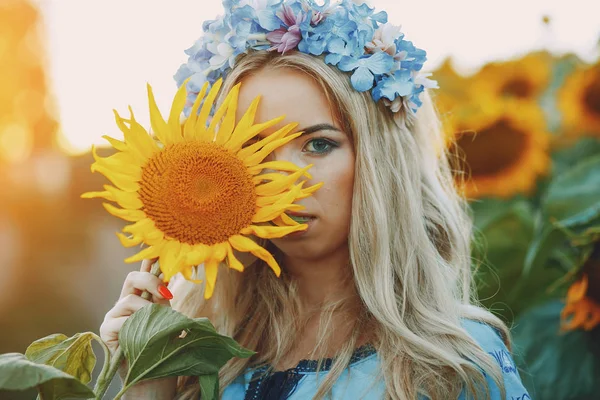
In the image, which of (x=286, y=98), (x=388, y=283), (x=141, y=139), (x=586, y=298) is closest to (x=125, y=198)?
(x=141, y=139)

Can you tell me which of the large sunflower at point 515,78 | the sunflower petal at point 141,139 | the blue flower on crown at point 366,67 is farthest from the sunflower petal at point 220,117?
the large sunflower at point 515,78

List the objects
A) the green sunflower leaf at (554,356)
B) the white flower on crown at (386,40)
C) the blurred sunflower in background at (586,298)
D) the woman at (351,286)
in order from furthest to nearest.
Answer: the green sunflower leaf at (554,356)
the blurred sunflower in background at (586,298)
the white flower on crown at (386,40)
the woman at (351,286)

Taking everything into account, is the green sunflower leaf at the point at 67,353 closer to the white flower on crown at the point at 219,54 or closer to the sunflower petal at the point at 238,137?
the sunflower petal at the point at 238,137

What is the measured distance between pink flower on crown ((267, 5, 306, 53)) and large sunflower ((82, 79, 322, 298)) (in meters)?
A: 0.46

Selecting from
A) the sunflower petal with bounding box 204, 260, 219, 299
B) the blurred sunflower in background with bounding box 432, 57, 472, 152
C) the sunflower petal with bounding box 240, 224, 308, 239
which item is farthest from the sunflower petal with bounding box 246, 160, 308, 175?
the blurred sunflower in background with bounding box 432, 57, 472, 152

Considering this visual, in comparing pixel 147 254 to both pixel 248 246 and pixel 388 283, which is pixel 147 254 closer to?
pixel 248 246

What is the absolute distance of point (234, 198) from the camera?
5.28 feet

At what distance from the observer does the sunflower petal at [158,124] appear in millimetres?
1602

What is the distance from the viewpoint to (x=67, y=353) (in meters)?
1.64

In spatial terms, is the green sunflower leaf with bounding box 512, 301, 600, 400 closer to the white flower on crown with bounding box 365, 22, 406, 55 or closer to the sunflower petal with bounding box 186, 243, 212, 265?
the white flower on crown with bounding box 365, 22, 406, 55

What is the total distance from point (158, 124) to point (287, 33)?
61cm

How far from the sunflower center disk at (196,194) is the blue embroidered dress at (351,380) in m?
0.65

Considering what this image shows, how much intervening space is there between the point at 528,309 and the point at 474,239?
13.5 inches

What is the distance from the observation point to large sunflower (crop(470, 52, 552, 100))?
322 cm
